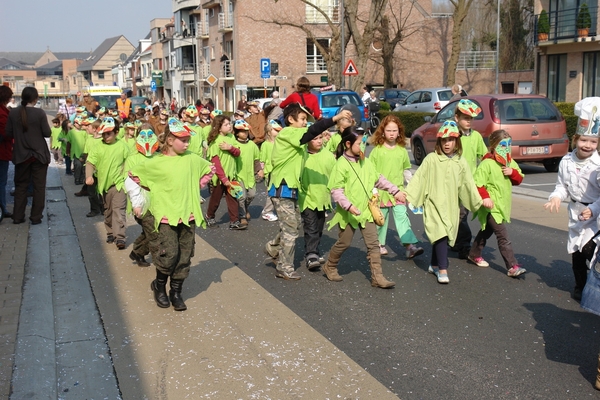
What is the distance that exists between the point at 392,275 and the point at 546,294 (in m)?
1.52

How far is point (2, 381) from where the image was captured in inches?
185

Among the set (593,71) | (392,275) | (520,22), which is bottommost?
(392,275)

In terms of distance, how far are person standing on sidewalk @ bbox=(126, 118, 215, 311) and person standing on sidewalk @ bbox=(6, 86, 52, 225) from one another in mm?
4817

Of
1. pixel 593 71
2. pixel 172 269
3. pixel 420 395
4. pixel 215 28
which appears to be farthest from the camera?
pixel 215 28

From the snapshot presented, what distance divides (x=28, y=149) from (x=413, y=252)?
5847 millimetres

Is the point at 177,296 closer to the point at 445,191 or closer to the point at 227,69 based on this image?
the point at 445,191

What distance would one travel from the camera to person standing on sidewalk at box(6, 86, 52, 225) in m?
10.4

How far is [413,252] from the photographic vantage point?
7941mm

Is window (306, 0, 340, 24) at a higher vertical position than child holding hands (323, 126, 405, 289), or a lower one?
higher

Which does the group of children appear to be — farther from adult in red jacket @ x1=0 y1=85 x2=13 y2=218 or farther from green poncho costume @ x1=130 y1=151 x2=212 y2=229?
adult in red jacket @ x1=0 y1=85 x2=13 y2=218

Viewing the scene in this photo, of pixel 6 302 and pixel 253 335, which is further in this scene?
pixel 6 302

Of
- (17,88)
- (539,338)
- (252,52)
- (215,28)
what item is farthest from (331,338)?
(17,88)

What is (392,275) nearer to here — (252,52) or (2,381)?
(2,381)

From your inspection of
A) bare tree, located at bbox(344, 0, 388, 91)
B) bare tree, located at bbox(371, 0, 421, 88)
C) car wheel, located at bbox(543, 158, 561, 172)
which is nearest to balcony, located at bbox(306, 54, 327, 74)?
bare tree, located at bbox(371, 0, 421, 88)
